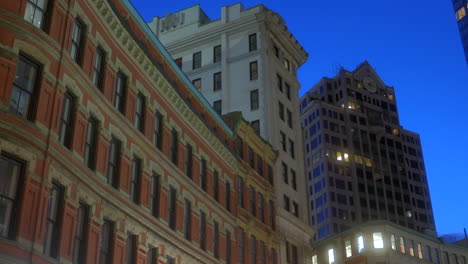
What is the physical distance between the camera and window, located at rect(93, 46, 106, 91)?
27141 mm

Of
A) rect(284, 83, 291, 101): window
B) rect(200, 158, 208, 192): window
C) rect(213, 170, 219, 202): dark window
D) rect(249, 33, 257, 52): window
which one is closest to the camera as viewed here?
rect(200, 158, 208, 192): window

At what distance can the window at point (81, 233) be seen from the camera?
2336cm

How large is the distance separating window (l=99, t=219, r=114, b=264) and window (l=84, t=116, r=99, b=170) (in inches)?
Result: 104

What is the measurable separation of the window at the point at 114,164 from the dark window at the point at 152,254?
4300mm

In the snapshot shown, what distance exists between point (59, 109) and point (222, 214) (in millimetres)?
18669

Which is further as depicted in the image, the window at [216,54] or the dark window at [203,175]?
the window at [216,54]

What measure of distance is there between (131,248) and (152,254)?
7.28 feet

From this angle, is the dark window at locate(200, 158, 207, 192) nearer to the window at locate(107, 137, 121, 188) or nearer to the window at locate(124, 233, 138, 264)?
the window at locate(124, 233, 138, 264)

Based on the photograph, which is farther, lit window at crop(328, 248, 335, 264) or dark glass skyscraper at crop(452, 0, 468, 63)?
dark glass skyscraper at crop(452, 0, 468, 63)

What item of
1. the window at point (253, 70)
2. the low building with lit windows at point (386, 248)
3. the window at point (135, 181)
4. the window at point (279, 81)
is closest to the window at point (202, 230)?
the window at point (135, 181)

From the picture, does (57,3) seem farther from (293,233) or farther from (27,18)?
(293,233)

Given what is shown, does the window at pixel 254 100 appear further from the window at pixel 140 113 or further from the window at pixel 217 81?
the window at pixel 140 113

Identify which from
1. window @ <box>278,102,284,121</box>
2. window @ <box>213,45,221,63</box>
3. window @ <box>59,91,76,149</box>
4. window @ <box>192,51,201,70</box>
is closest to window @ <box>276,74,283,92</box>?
window @ <box>278,102,284,121</box>

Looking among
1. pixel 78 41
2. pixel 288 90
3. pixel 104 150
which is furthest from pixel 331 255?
pixel 78 41
